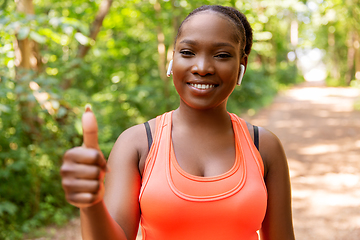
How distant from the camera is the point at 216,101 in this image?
4.63 ft

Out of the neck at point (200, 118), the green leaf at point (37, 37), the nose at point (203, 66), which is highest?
the green leaf at point (37, 37)

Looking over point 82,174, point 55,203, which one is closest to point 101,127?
point 55,203

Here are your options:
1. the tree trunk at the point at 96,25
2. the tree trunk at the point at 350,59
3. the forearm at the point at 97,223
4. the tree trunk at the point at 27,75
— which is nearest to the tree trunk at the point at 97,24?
the tree trunk at the point at 96,25

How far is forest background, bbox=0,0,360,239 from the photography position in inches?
139

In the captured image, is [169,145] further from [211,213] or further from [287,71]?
[287,71]

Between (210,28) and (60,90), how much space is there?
2.99m

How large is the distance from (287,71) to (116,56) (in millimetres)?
22600

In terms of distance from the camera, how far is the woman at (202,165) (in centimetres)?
130

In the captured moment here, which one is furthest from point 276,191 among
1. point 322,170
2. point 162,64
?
point 162,64

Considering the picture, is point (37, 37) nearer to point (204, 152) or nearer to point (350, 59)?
point (204, 152)

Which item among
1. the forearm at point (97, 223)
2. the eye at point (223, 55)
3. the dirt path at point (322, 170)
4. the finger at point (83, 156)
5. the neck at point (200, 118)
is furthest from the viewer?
the dirt path at point (322, 170)

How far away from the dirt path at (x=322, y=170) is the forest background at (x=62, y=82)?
0.83 metres

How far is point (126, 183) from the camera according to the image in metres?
1.34

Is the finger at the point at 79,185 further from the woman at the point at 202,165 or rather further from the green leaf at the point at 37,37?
the green leaf at the point at 37,37
